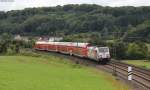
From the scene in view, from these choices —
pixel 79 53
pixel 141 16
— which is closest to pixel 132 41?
pixel 79 53

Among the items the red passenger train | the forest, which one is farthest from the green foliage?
the red passenger train

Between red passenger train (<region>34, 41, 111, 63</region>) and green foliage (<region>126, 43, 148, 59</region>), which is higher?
red passenger train (<region>34, 41, 111, 63</region>)

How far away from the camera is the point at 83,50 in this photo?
78.4 metres

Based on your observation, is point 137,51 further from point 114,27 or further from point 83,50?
point 114,27

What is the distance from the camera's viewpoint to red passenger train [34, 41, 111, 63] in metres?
69.5

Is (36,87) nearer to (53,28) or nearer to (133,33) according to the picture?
(133,33)

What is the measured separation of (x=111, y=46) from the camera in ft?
325

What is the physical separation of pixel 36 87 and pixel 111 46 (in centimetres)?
7396

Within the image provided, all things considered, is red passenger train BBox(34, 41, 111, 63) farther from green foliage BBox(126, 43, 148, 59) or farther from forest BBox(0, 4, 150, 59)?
green foliage BBox(126, 43, 148, 59)

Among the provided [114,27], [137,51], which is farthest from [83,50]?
[114,27]

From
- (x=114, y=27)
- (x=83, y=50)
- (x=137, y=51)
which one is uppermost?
(x=114, y=27)

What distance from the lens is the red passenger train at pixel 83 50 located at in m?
Answer: 69.5

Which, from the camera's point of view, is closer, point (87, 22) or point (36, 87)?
A: point (36, 87)

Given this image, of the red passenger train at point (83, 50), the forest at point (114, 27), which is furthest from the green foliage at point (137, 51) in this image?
the red passenger train at point (83, 50)
